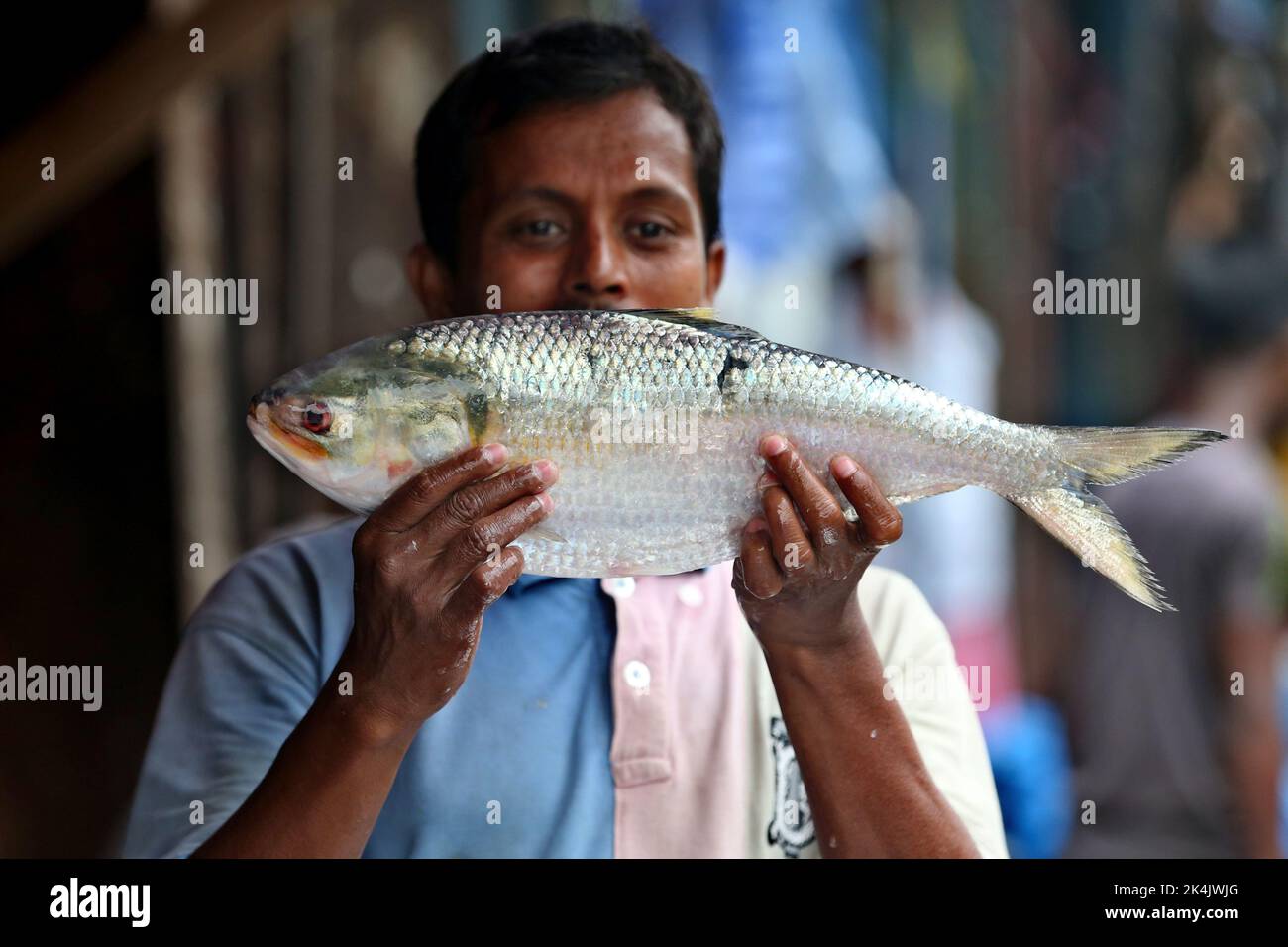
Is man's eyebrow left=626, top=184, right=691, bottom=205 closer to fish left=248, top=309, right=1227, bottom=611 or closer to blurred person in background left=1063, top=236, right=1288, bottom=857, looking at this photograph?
fish left=248, top=309, right=1227, bottom=611

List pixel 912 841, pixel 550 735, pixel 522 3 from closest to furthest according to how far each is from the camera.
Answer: pixel 912 841 → pixel 550 735 → pixel 522 3

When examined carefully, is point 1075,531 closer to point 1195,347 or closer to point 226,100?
point 1195,347

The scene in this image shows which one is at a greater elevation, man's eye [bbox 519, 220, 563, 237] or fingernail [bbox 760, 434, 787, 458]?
man's eye [bbox 519, 220, 563, 237]

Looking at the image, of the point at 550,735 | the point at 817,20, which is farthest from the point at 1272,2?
the point at 550,735

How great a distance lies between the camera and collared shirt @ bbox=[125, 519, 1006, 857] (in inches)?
66.9

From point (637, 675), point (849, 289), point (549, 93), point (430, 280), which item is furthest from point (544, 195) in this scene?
point (849, 289)

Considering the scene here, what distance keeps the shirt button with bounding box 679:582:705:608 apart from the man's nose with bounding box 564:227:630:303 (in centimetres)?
49

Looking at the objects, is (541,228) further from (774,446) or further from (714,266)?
(774,446)

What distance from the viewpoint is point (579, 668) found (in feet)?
5.88

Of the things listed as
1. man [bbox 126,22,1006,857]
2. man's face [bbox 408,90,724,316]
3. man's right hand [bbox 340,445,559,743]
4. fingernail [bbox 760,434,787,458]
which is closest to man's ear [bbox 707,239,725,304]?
man [bbox 126,22,1006,857]

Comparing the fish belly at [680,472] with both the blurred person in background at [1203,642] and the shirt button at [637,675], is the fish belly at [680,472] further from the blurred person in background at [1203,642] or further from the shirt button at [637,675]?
the blurred person in background at [1203,642]

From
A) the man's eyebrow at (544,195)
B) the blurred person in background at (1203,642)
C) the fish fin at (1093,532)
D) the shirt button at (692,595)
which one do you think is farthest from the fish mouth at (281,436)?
the blurred person in background at (1203,642)

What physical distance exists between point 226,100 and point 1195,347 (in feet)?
9.23

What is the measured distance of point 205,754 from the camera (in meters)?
1.71
